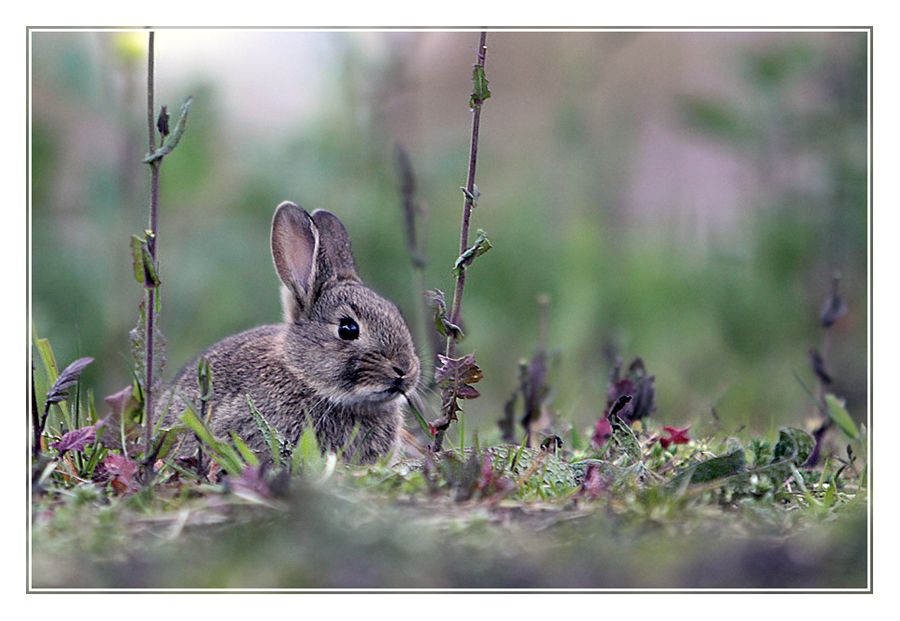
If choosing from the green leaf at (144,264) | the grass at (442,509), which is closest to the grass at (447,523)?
the grass at (442,509)

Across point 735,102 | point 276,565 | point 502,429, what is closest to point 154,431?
point 276,565

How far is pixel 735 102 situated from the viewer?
9398 mm

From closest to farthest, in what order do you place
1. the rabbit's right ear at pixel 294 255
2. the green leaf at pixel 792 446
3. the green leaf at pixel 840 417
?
1. the green leaf at pixel 840 417
2. the green leaf at pixel 792 446
3. the rabbit's right ear at pixel 294 255

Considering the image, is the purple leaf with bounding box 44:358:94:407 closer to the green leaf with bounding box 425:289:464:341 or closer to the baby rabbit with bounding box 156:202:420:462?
the baby rabbit with bounding box 156:202:420:462

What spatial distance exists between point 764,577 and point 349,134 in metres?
6.58

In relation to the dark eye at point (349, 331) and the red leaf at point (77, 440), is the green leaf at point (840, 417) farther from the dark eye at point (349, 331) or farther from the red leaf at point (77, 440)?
the red leaf at point (77, 440)

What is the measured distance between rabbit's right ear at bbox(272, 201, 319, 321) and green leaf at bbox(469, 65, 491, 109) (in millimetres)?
1538

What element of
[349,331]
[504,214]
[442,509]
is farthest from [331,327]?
[504,214]

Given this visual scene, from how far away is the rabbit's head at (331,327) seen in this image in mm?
5562

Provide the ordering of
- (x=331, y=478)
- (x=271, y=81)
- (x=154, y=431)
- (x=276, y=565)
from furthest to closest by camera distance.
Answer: (x=271, y=81) → (x=154, y=431) → (x=331, y=478) → (x=276, y=565)

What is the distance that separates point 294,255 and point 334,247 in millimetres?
334

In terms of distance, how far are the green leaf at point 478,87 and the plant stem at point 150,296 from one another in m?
1.13

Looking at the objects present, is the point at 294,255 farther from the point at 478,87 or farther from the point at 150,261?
the point at 150,261

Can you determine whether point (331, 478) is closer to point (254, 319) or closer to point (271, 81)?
point (254, 319)
